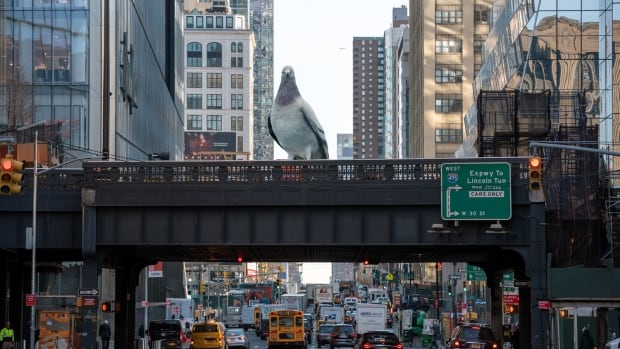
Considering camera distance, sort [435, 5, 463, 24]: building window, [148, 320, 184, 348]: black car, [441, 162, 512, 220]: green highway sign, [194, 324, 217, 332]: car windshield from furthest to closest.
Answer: [435, 5, 463, 24]: building window, [148, 320, 184, 348]: black car, [194, 324, 217, 332]: car windshield, [441, 162, 512, 220]: green highway sign

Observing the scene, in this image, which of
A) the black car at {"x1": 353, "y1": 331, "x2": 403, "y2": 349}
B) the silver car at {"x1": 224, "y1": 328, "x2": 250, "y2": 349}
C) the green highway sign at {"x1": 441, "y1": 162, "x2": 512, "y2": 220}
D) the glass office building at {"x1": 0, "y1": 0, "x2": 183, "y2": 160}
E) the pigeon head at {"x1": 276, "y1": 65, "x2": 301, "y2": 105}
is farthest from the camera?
the glass office building at {"x1": 0, "y1": 0, "x2": 183, "y2": 160}

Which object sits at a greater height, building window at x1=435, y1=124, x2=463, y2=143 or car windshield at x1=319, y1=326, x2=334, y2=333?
building window at x1=435, y1=124, x2=463, y2=143

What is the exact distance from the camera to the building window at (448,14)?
15312 cm

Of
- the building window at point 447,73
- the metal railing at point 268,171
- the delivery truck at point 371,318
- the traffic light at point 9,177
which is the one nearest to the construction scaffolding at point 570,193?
the metal railing at point 268,171

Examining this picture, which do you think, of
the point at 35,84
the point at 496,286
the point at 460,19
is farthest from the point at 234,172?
the point at 460,19

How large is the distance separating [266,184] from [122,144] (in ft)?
116

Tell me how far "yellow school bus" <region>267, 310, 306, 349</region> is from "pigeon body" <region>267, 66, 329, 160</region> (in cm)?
1939

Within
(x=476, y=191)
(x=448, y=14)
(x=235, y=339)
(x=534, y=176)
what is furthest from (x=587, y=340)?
(x=448, y=14)

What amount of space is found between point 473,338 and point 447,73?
4444 inches

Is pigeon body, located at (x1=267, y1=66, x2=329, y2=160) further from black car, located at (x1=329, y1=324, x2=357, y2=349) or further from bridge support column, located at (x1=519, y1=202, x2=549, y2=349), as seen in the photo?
black car, located at (x1=329, y1=324, x2=357, y2=349)

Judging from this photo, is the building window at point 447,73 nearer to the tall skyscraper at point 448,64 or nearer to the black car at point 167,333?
the tall skyscraper at point 448,64

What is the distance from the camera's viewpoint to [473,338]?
43.3 m

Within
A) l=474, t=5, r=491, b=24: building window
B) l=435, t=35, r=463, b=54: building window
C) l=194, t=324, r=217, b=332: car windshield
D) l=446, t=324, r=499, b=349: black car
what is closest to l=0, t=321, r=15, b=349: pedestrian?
l=446, t=324, r=499, b=349: black car

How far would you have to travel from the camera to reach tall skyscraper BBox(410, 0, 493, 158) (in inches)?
6029
